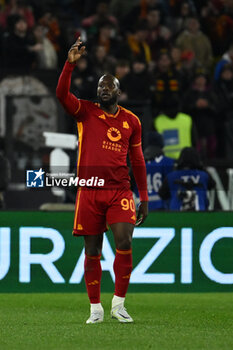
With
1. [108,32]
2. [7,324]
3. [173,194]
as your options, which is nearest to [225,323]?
[7,324]

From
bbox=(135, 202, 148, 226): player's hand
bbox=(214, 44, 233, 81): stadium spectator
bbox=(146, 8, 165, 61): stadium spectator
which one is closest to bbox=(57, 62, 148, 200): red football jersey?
bbox=(135, 202, 148, 226): player's hand

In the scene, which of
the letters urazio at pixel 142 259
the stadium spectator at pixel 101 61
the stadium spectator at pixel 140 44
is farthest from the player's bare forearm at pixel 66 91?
the stadium spectator at pixel 140 44

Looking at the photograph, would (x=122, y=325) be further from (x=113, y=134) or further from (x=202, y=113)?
(x=202, y=113)

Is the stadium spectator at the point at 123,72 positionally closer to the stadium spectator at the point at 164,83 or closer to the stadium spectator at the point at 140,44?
the stadium spectator at the point at 164,83

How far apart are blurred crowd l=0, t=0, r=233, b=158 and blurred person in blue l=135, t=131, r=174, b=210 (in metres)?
1.93

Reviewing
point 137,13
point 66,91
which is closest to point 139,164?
point 66,91

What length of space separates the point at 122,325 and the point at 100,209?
1.00 metres

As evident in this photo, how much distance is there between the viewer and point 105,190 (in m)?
8.91

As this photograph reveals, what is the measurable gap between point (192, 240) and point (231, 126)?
6.74m

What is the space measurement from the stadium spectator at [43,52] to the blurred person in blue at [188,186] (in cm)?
522

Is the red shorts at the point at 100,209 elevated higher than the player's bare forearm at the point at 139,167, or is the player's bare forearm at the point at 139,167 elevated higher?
the player's bare forearm at the point at 139,167

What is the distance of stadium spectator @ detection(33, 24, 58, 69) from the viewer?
1758 centimetres

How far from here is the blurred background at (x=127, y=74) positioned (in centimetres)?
1555

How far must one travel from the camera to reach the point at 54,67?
1789 centimetres
